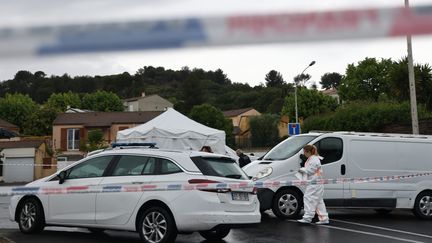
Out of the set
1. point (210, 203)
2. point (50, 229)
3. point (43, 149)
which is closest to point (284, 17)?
point (210, 203)

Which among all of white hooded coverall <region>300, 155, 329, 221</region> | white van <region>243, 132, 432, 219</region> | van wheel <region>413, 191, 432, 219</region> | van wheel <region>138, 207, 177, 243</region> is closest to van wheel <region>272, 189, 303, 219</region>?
white van <region>243, 132, 432, 219</region>

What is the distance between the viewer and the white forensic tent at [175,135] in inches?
902

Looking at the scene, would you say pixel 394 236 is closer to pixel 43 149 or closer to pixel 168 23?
pixel 168 23

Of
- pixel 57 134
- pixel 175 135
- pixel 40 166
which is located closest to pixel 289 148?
pixel 175 135

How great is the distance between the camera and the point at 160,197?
810cm

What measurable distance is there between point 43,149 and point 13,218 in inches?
1363

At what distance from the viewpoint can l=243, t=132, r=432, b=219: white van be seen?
1190 centimetres

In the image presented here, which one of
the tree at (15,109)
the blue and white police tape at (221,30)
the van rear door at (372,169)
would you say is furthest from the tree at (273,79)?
the blue and white police tape at (221,30)

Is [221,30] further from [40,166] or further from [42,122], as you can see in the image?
[42,122]

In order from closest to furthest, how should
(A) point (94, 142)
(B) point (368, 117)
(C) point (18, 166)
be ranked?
1. (B) point (368, 117)
2. (C) point (18, 166)
3. (A) point (94, 142)

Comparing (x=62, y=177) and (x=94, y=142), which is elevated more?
(x=94, y=142)

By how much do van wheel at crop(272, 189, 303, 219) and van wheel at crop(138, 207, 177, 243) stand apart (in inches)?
166

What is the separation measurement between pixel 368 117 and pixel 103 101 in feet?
202

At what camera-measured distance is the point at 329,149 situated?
12.5 metres
